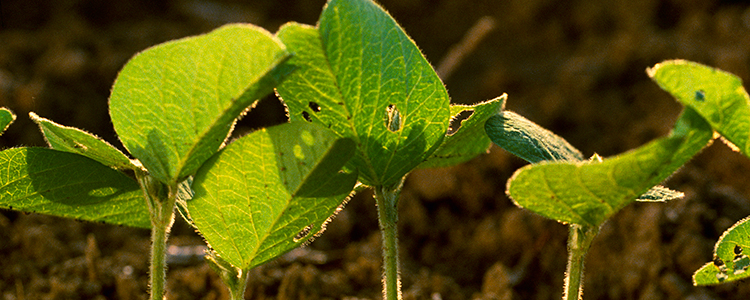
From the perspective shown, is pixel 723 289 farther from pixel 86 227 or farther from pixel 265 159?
pixel 86 227

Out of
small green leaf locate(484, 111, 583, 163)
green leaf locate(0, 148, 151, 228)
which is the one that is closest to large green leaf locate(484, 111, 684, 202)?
small green leaf locate(484, 111, 583, 163)

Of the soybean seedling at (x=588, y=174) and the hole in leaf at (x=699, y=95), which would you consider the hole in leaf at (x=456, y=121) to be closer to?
the soybean seedling at (x=588, y=174)

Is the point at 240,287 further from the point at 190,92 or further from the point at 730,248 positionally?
the point at 730,248

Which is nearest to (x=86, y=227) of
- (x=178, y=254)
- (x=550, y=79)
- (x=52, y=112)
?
(x=178, y=254)

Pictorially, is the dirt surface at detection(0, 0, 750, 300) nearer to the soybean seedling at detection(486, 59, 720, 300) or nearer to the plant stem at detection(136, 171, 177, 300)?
the plant stem at detection(136, 171, 177, 300)

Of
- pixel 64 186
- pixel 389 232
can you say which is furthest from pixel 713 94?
pixel 64 186

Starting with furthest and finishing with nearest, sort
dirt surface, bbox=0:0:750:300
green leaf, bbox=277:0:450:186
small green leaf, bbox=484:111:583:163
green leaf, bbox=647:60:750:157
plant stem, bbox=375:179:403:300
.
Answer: dirt surface, bbox=0:0:750:300 < plant stem, bbox=375:179:403:300 < small green leaf, bbox=484:111:583:163 < green leaf, bbox=277:0:450:186 < green leaf, bbox=647:60:750:157

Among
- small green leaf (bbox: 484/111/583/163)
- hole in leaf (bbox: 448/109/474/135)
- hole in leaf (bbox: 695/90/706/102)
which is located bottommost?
hole in leaf (bbox: 695/90/706/102)
